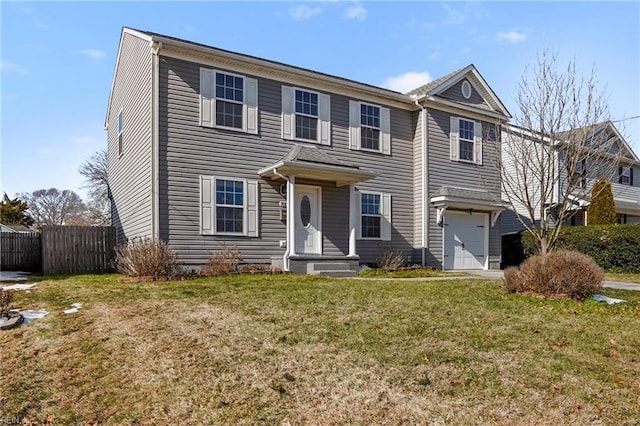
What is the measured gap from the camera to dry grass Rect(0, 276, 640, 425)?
3859 millimetres

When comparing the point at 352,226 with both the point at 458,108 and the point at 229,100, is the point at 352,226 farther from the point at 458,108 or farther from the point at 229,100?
the point at 458,108

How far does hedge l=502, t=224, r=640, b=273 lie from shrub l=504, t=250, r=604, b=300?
9474 mm

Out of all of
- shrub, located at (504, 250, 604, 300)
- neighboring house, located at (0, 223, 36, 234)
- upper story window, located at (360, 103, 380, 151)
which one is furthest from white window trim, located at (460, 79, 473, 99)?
neighboring house, located at (0, 223, 36, 234)

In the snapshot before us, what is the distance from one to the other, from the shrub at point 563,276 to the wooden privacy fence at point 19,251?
1479 centimetres

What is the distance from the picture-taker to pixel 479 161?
17047mm

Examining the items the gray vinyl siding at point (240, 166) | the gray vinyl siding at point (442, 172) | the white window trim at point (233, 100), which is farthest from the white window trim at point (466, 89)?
A: the white window trim at point (233, 100)

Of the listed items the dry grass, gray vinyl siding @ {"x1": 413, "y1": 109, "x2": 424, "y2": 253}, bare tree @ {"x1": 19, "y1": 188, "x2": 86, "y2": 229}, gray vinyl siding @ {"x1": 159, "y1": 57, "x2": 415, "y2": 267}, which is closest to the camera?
the dry grass

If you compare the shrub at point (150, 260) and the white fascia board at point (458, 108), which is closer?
the shrub at point (150, 260)

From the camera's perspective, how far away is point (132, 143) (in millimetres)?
13312

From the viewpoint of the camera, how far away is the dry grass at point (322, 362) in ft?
12.7

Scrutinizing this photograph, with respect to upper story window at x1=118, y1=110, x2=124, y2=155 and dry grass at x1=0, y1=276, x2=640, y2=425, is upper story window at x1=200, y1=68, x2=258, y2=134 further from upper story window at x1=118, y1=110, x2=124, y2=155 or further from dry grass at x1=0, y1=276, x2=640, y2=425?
dry grass at x1=0, y1=276, x2=640, y2=425

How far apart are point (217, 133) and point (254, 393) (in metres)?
8.90

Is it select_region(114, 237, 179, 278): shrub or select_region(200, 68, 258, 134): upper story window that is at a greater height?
select_region(200, 68, 258, 134): upper story window

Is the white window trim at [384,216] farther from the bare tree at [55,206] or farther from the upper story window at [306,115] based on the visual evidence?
the bare tree at [55,206]
